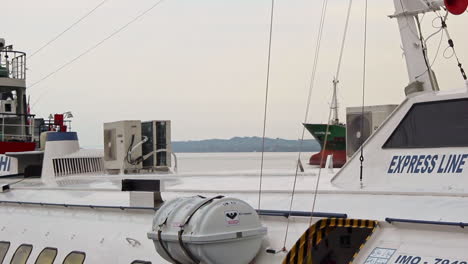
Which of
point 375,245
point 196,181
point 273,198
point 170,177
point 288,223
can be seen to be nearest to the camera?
point 375,245

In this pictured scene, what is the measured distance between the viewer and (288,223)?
5.24 m

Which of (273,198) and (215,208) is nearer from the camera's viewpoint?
(215,208)

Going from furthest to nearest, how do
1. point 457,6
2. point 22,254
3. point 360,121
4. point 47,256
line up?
1. point 360,121
2. point 22,254
3. point 47,256
4. point 457,6

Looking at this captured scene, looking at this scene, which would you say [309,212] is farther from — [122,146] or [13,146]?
[13,146]

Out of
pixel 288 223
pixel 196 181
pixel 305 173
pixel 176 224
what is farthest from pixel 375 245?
pixel 196 181

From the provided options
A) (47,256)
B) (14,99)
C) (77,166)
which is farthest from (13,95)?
(47,256)

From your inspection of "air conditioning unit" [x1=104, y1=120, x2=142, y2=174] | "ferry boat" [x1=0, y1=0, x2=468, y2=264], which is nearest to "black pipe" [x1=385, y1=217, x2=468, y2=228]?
"ferry boat" [x1=0, y1=0, x2=468, y2=264]

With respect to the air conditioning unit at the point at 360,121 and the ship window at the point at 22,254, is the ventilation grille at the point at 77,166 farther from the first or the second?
the air conditioning unit at the point at 360,121

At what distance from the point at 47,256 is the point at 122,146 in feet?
15.6

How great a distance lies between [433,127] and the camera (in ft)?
19.3

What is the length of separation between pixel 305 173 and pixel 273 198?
2554 millimetres

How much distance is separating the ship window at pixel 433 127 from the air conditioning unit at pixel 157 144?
6997 millimetres

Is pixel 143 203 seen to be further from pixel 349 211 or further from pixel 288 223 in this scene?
pixel 349 211

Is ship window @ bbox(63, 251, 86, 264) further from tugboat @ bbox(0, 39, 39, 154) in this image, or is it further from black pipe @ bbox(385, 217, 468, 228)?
tugboat @ bbox(0, 39, 39, 154)
